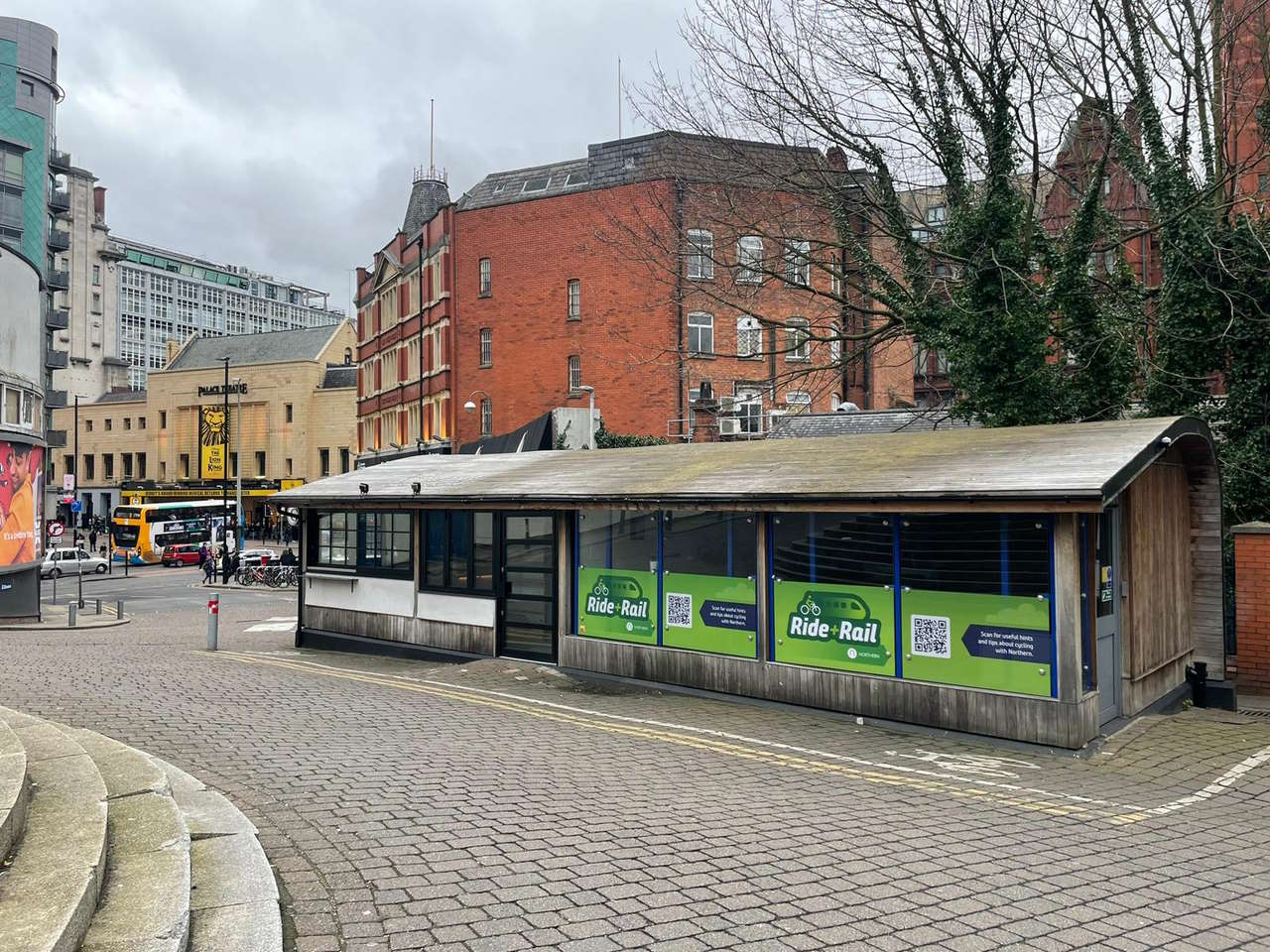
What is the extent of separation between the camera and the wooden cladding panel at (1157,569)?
421 inches

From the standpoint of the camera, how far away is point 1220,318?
48.2ft

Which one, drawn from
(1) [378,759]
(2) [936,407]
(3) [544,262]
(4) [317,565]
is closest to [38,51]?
(3) [544,262]

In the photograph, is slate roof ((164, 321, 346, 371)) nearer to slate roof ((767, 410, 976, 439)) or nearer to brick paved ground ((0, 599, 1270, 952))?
slate roof ((767, 410, 976, 439))

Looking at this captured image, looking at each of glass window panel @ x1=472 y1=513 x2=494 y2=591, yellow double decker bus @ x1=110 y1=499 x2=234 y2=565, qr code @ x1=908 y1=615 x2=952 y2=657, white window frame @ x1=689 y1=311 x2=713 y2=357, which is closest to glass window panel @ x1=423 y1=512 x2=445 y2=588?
glass window panel @ x1=472 y1=513 x2=494 y2=591

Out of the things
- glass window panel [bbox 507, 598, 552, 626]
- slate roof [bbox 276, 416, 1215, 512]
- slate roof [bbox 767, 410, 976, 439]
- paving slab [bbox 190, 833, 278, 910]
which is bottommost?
paving slab [bbox 190, 833, 278, 910]

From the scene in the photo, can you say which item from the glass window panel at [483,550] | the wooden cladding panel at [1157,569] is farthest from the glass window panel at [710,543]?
the wooden cladding panel at [1157,569]

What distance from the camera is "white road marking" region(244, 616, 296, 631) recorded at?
938 inches

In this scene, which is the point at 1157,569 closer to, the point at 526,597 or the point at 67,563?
the point at 526,597

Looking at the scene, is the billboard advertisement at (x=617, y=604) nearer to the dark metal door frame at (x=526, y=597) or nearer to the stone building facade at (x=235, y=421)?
the dark metal door frame at (x=526, y=597)

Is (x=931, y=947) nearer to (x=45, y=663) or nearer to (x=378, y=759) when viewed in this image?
(x=378, y=759)

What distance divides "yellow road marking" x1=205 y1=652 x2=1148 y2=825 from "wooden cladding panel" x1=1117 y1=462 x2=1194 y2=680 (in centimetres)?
354

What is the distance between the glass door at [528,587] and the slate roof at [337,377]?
7268 centimetres

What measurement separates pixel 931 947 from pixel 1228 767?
18.2ft

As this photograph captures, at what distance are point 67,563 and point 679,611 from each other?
45.0 m
